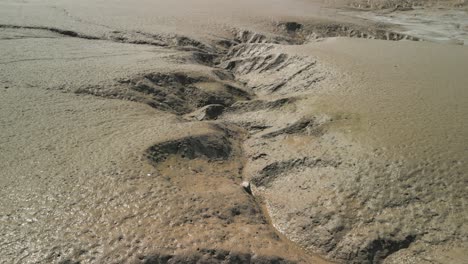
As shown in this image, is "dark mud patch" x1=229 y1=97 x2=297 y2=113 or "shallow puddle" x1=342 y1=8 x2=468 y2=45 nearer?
"dark mud patch" x1=229 y1=97 x2=297 y2=113

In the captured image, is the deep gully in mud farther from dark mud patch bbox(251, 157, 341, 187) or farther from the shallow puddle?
the shallow puddle

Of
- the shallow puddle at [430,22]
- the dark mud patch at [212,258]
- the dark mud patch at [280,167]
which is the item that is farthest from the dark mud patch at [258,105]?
the shallow puddle at [430,22]

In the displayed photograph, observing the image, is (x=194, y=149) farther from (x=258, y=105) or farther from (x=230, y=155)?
(x=258, y=105)

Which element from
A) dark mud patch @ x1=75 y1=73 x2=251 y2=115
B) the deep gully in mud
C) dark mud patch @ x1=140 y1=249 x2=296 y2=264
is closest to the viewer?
dark mud patch @ x1=140 y1=249 x2=296 y2=264

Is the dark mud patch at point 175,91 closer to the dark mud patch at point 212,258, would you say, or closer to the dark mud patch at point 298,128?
the dark mud patch at point 298,128

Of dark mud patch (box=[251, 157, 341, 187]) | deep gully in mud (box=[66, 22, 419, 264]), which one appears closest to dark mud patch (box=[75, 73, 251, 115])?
deep gully in mud (box=[66, 22, 419, 264])

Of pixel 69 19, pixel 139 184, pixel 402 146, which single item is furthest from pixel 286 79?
pixel 69 19

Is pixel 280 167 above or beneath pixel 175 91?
beneath

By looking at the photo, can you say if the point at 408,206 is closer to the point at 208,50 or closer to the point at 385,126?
the point at 385,126

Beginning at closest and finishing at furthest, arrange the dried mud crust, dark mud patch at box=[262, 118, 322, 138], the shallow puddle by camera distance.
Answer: the dried mud crust, dark mud patch at box=[262, 118, 322, 138], the shallow puddle

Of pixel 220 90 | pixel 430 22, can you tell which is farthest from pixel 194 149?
pixel 430 22
